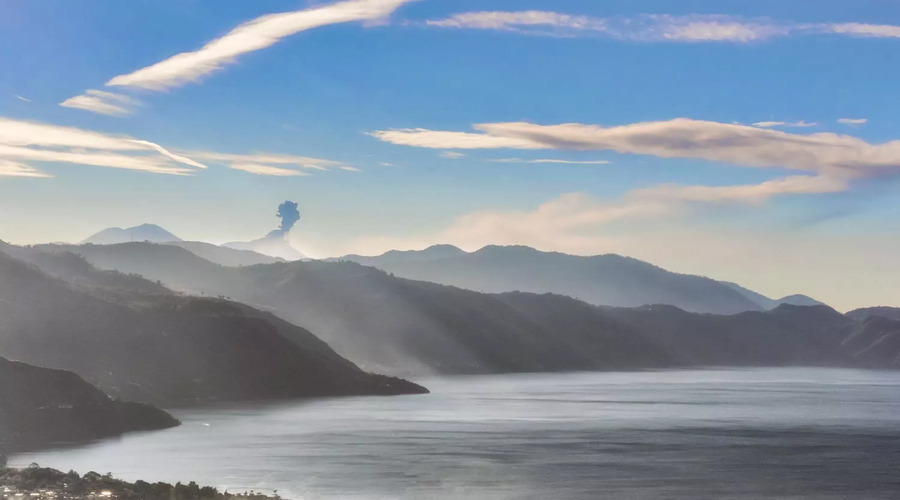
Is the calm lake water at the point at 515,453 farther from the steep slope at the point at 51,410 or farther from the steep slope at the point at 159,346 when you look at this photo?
the steep slope at the point at 159,346

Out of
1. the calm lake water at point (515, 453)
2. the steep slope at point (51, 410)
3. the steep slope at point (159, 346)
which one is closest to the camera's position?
the calm lake water at point (515, 453)

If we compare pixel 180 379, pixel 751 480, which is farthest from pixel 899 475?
pixel 180 379

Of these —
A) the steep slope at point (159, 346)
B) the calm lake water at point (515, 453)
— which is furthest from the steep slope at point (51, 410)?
the steep slope at point (159, 346)

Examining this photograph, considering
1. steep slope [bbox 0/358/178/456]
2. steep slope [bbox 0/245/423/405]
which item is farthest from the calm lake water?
steep slope [bbox 0/245/423/405]

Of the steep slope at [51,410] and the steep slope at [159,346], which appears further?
the steep slope at [159,346]

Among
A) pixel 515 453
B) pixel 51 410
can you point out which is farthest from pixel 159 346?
pixel 515 453

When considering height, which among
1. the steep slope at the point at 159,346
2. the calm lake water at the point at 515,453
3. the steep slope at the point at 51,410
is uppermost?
the steep slope at the point at 159,346
